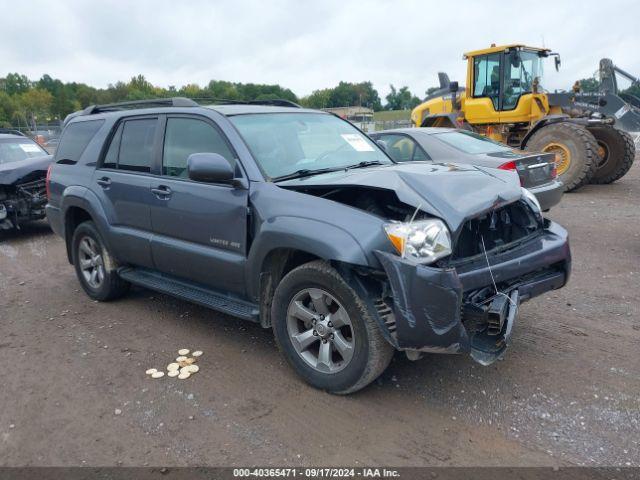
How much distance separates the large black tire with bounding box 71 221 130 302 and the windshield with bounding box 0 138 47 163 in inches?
195

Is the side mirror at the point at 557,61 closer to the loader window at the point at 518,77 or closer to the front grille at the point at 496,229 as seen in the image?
the loader window at the point at 518,77

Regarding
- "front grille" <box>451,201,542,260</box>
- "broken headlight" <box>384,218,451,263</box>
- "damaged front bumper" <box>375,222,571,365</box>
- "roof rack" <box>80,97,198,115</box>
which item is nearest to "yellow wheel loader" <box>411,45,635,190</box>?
"front grille" <box>451,201,542,260</box>

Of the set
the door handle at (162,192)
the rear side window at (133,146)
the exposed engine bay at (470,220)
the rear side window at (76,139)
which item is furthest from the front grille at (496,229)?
the rear side window at (76,139)

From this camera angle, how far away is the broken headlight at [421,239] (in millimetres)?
2969

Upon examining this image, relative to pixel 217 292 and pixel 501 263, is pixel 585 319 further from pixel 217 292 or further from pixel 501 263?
pixel 217 292

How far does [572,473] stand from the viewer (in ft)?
8.67

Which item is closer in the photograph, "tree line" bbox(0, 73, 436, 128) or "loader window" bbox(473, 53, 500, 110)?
"loader window" bbox(473, 53, 500, 110)

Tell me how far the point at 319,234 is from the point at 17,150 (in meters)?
8.59

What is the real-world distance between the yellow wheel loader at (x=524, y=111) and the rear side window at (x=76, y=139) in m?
8.76

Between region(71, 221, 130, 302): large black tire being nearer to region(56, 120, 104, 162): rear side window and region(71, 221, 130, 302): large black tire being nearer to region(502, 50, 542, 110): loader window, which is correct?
region(56, 120, 104, 162): rear side window

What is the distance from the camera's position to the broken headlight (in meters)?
2.97

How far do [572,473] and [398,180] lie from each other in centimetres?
187

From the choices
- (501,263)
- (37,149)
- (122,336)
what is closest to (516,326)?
(501,263)

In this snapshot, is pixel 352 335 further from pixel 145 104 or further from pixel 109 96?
pixel 109 96
